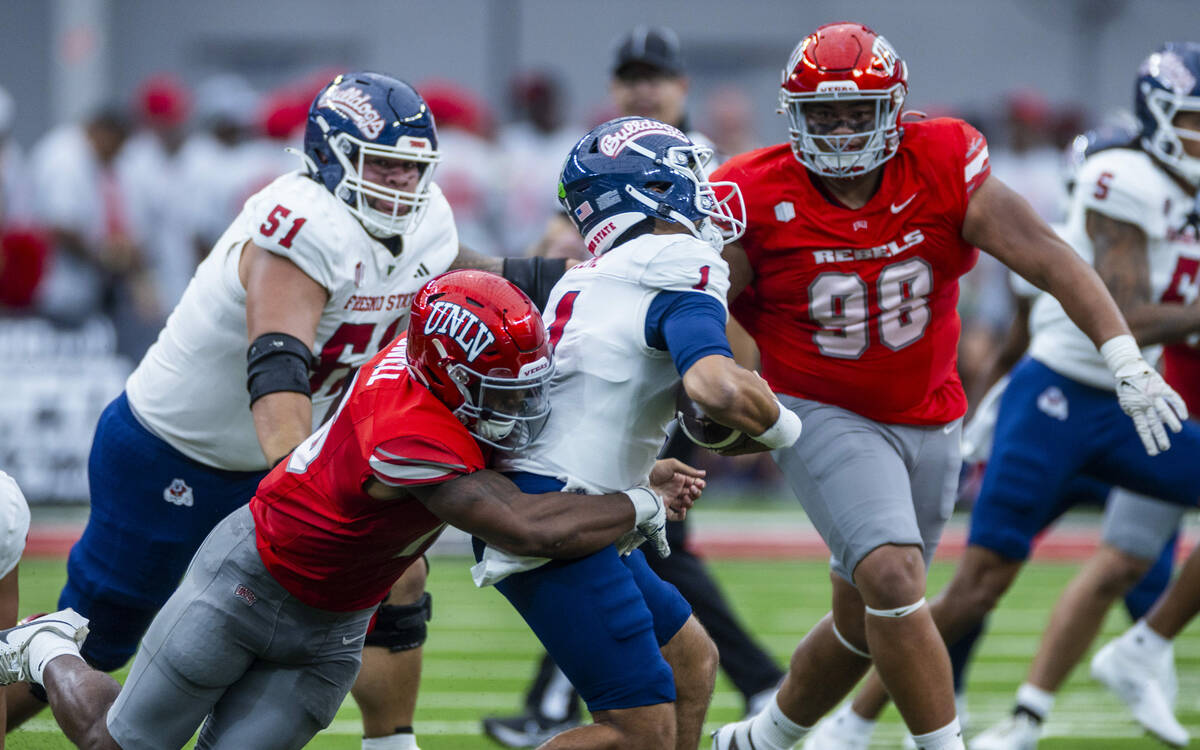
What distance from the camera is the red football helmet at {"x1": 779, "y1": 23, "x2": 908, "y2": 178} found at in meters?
3.91

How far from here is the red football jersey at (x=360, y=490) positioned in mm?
3117

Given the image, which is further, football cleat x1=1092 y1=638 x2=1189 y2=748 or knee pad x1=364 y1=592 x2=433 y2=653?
football cleat x1=1092 y1=638 x2=1189 y2=748

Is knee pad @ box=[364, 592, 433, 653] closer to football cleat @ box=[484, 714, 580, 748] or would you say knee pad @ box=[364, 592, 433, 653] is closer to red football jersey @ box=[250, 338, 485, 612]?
red football jersey @ box=[250, 338, 485, 612]

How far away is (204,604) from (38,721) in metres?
1.82

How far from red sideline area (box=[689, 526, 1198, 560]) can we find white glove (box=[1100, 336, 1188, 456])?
506cm

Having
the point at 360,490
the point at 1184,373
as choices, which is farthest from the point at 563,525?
the point at 1184,373

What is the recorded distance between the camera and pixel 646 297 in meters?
3.27

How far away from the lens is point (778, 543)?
9.45m

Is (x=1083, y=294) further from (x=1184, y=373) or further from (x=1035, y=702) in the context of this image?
(x=1184, y=373)

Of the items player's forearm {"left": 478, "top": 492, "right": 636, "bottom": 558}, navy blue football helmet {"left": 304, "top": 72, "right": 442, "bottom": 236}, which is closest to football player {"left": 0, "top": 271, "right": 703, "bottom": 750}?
player's forearm {"left": 478, "top": 492, "right": 636, "bottom": 558}

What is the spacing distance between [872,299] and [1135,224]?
3.91 ft

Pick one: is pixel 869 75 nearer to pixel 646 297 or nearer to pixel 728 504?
pixel 646 297

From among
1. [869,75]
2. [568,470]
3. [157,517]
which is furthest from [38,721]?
[869,75]

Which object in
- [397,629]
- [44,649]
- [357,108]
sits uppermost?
[357,108]
